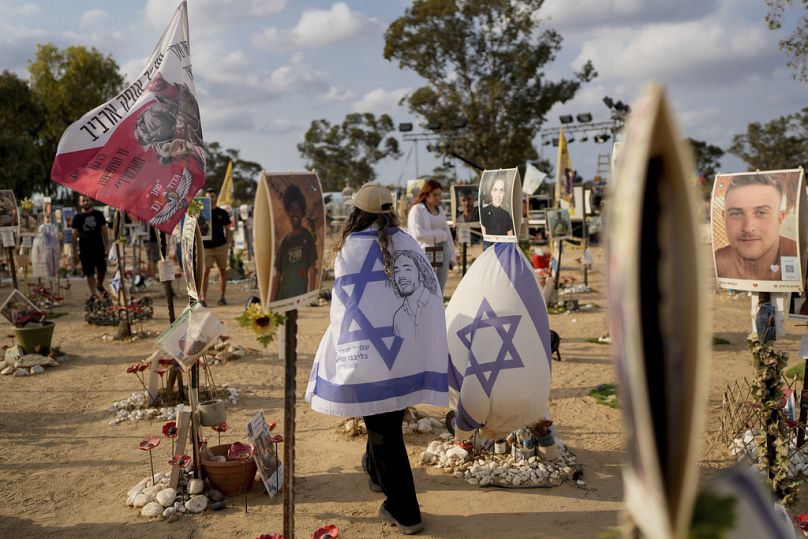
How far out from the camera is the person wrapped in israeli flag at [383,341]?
10.8 ft

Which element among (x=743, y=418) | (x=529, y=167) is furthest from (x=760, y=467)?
→ (x=529, y=167)

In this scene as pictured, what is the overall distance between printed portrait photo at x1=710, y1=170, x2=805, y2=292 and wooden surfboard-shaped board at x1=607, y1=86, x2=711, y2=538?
3118 mm

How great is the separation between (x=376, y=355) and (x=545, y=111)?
27206 mm

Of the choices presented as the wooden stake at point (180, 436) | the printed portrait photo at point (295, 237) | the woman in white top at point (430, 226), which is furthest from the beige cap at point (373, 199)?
the woman in white top at point (430, 226)

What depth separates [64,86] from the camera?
3300cm

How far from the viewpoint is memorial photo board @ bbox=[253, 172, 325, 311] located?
249 cm

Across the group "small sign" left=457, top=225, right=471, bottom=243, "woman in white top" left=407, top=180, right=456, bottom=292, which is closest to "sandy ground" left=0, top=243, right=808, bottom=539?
"woman in white top" left=407, top=180, right=456, bottom=292

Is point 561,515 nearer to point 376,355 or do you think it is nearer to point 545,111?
point 376,355

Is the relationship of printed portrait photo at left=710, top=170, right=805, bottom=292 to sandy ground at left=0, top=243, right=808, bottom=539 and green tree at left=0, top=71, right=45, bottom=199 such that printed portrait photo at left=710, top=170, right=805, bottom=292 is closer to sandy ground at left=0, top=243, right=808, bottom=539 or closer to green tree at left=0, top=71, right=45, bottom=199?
sandy ground at left=0, top=243, right=808, bottom=539

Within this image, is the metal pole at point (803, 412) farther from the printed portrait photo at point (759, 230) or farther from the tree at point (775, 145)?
the tree at point (775, 145)

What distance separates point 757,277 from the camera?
355 centimetres

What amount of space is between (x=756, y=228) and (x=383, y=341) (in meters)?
2.17

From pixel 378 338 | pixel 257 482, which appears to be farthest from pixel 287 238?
pixel 257 482

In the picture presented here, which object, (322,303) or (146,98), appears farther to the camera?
(322,303)
